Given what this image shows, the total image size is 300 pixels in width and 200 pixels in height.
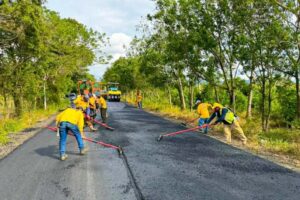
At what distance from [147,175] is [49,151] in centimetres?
431

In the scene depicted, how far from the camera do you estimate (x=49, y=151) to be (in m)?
10.3

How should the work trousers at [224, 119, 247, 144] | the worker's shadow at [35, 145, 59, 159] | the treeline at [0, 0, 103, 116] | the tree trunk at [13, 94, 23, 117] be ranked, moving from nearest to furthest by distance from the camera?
1. the worker's shadow at [35, 145, 59, 159]
2. the work trousers at [224, 119, 247, 144]
3. the treeline at [0, 0, 103, 116]
4. the tree trunk at [13, 94, 23, 117]

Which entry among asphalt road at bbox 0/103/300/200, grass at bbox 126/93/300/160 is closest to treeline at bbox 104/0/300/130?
grass at bbox 126/93/300/160

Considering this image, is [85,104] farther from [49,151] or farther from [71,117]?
[71,117]

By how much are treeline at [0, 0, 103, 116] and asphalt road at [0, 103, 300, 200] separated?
313 inches

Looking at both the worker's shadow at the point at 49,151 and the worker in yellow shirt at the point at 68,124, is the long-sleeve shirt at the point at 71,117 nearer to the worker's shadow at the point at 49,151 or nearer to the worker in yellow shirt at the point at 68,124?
the worker in yellow shirt at the point at 68,124

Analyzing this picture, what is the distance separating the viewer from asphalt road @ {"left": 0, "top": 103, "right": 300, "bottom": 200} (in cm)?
604

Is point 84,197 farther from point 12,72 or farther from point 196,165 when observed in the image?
point 12,72

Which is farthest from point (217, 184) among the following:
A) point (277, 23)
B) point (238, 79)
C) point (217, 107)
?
point (238, 79)

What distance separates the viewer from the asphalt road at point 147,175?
6.04 meters

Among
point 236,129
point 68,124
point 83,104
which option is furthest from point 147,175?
point 83,104

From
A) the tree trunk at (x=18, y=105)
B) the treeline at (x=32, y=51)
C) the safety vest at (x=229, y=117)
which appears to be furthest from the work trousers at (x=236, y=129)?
the tree trunk at (x=18, y=105)

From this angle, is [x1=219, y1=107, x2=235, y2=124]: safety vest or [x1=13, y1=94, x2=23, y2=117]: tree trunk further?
[x1=13, y1=94, x2=23, y2=117]: tree trunk

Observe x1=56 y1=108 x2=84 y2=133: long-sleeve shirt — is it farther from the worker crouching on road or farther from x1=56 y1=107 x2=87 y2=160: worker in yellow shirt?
the worker crouching on road
